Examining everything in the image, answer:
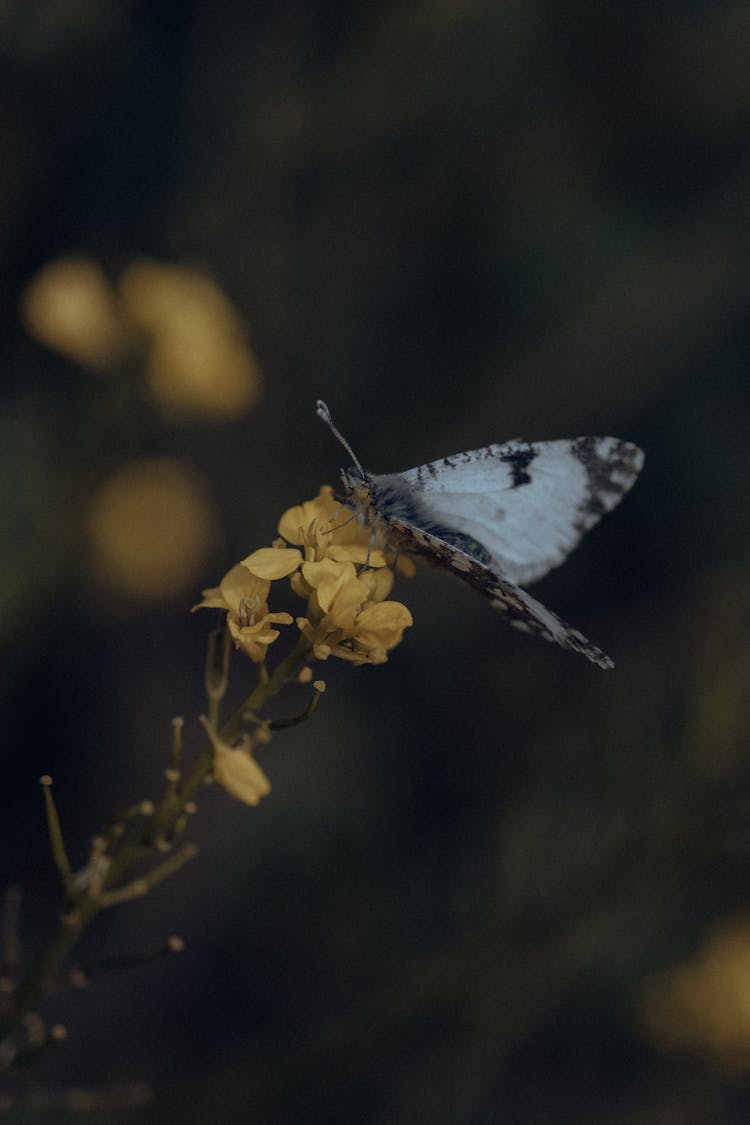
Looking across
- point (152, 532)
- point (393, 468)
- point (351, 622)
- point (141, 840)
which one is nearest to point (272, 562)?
point (351, 622)

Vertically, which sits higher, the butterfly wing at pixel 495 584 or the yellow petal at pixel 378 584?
the yellow petal at pixel 378 584

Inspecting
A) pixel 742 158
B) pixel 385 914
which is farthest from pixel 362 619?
pixel 742 158

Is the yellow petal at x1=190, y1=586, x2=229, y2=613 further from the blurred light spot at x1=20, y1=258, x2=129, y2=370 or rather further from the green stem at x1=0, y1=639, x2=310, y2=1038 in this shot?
the blurred light spot at x1=20, y1=258, x2=129, y2=370

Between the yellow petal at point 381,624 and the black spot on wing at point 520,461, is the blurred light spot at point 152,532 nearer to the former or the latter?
the black spot on wing at point 520,461

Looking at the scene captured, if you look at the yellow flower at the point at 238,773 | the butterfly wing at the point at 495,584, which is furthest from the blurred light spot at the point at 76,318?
the yellow flower at the point at 238,773

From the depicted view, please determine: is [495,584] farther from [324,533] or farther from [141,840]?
[141,840]
